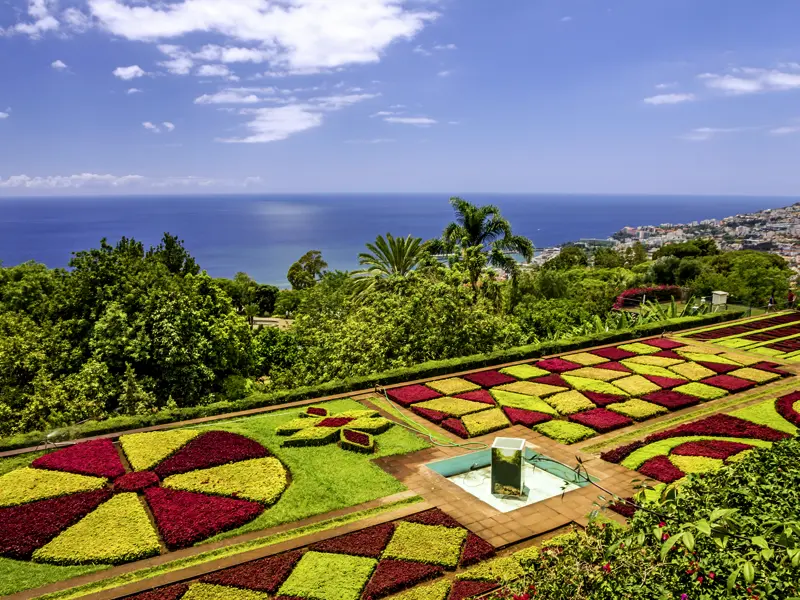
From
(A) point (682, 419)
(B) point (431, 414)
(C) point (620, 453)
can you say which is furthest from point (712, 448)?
(B) point (431, 414)

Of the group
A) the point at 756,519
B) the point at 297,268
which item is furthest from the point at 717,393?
the point at 297,268

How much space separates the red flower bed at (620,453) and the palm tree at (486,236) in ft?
45.7

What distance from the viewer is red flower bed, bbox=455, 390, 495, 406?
16.1m

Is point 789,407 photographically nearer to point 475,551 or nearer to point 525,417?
point 525,417

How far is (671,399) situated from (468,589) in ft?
34.7

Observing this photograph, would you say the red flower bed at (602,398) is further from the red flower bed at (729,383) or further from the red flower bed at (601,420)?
the red flower bed at (729,383)

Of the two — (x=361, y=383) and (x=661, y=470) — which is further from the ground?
(x=361, y=383)

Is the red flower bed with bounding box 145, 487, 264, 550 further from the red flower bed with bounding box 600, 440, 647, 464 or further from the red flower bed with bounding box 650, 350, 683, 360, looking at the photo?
the red flower bed with bounding box 650, 350, 683, 360

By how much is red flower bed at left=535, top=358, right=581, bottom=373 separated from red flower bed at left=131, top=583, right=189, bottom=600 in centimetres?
1385

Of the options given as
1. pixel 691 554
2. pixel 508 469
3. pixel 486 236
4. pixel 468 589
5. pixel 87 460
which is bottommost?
pixel 468 589

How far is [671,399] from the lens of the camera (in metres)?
16.1

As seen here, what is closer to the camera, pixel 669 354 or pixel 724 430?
pixel 724 430

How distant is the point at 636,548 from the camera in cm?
454

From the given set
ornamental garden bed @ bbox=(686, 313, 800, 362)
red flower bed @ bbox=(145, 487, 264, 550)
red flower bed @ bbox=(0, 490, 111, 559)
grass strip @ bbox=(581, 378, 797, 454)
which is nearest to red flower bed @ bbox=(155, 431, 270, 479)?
red flower bed @ bbox=(145, 487, 264, 550)
